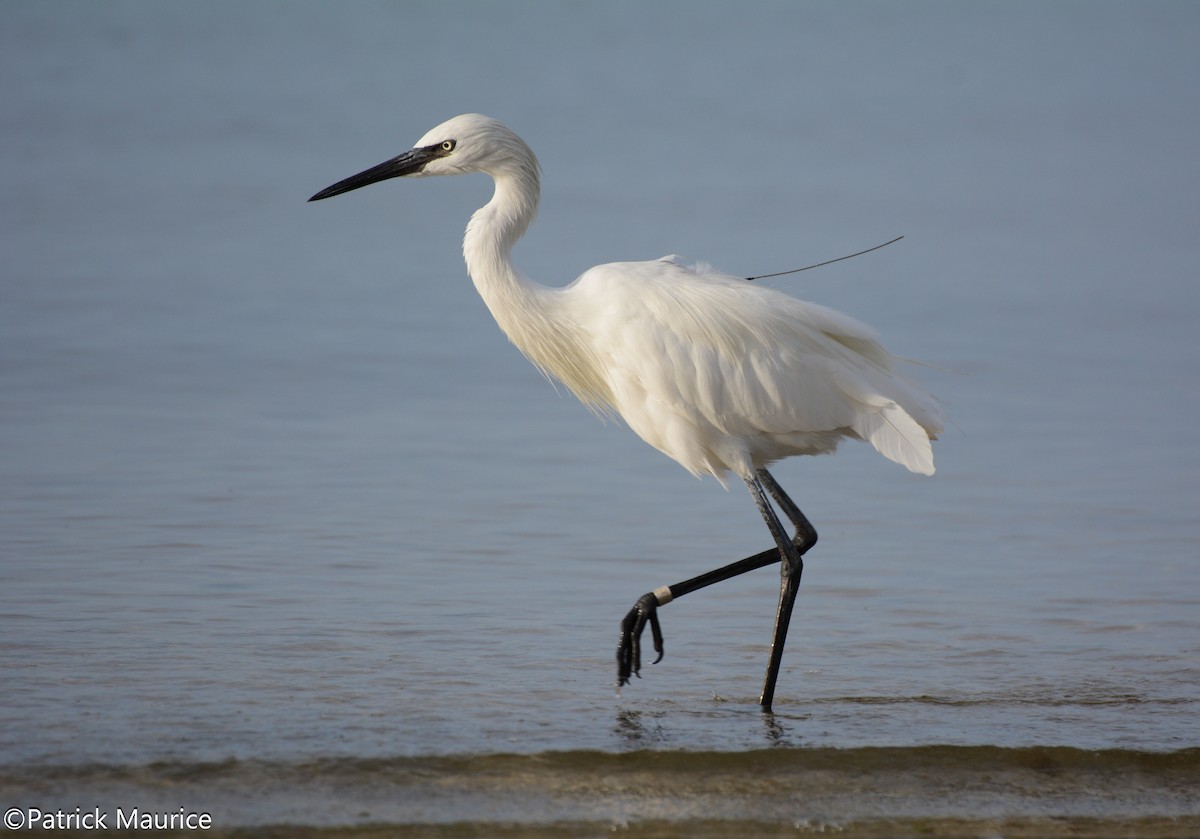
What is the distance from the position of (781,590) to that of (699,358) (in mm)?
997

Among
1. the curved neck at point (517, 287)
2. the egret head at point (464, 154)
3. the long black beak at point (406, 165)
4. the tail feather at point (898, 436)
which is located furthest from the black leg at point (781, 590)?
the long black beak at point (406, 165)

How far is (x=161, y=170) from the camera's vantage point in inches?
781

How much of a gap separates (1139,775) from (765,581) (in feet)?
8.87

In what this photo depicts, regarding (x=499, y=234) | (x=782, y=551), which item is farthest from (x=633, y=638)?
(x=499, y=234)

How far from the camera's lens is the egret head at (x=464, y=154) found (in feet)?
21.7

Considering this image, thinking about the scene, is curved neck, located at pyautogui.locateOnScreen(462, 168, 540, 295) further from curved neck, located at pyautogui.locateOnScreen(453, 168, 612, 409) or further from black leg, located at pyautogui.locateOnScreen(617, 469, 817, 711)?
black leg, located at pyautogui.locateOnScreen(617, 469, 817, 711)

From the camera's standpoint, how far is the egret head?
261 inches

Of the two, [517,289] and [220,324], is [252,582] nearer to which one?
[517,289]

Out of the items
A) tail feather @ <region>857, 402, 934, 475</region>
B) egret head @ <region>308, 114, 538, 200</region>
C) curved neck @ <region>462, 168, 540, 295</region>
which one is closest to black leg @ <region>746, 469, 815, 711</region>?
tail feather @ <region>857, 402, 934, 475</region>

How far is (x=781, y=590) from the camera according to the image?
6305mm

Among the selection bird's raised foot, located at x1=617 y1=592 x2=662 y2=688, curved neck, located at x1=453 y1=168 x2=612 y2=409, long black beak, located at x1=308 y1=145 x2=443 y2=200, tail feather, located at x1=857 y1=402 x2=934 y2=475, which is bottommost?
bird's raised foot, located at x1=617 y1=592 x2=662 y2=688

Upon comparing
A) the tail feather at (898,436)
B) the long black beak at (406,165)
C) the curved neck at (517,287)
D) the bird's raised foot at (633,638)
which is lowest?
the bird's raised foot at (633,638)

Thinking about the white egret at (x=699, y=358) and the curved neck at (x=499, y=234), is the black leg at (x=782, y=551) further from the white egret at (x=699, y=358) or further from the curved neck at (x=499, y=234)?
the curved neck at (x=499, y=234)

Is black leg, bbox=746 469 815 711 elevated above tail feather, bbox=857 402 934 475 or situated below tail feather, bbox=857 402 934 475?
below
